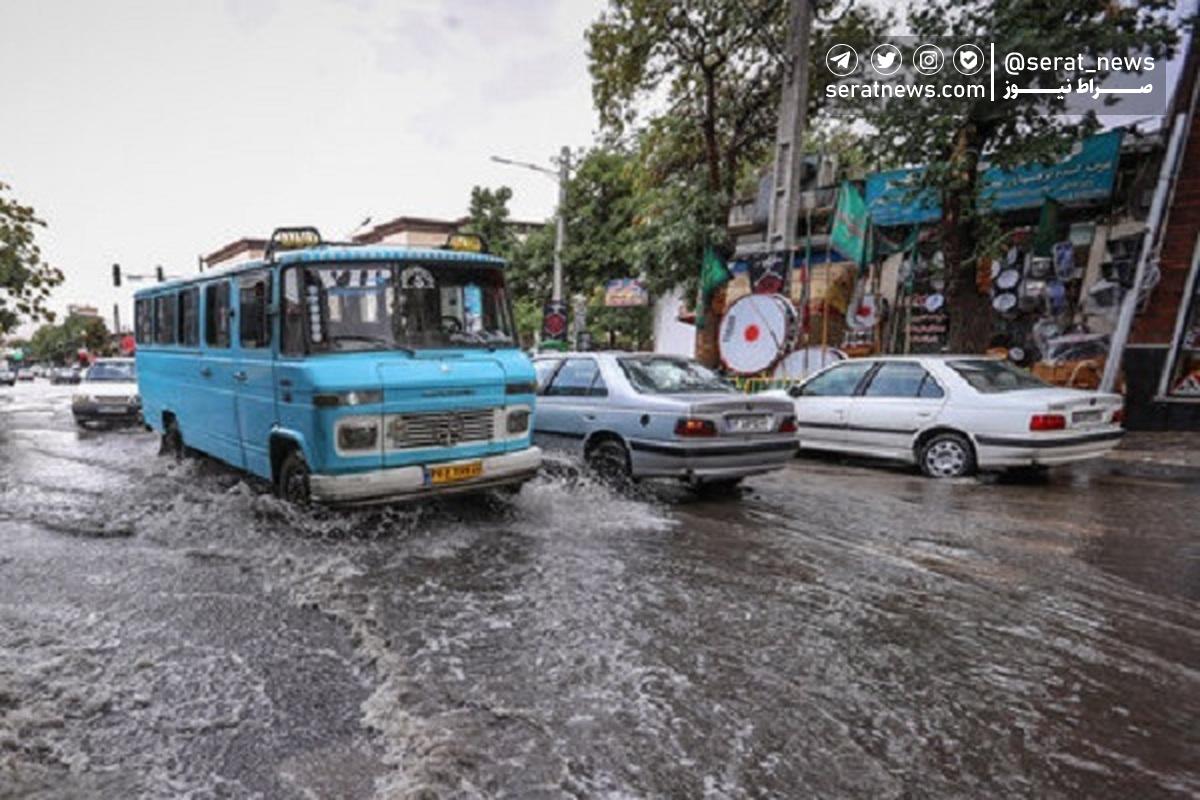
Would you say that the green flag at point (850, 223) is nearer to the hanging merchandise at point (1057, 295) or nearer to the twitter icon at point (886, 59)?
the twitter icon at point (886, 59)

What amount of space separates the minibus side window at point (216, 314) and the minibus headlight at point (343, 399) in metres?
2.23

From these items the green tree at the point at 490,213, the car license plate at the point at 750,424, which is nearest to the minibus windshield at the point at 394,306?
the car license plate at the point at 750,424

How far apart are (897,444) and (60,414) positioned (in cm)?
2189

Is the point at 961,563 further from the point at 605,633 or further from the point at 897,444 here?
the point at 897,444

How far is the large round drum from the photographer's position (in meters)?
13.5

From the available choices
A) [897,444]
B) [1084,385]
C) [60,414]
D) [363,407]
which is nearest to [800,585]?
[363,407]

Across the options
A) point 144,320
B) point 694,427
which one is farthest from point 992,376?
point 144,320

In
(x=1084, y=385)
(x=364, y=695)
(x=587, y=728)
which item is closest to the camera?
(x=587, y=728)

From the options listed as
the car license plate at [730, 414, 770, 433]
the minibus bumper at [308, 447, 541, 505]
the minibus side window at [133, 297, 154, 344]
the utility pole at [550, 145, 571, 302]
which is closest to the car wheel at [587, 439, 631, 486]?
the car license plate at [730, 414, 770, 433]

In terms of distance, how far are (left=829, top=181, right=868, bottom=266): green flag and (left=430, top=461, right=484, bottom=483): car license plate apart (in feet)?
39.9

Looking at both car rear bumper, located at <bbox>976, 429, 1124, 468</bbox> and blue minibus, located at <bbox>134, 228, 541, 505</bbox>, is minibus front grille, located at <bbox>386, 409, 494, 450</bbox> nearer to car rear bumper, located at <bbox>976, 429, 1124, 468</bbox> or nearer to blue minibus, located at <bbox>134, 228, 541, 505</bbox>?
blue minibus, located at <bbox>134, 228, 541, 505</bbox>

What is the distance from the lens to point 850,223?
1550 centimetres

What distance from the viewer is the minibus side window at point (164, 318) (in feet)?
27.9

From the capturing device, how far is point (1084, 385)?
1352 centimetres
